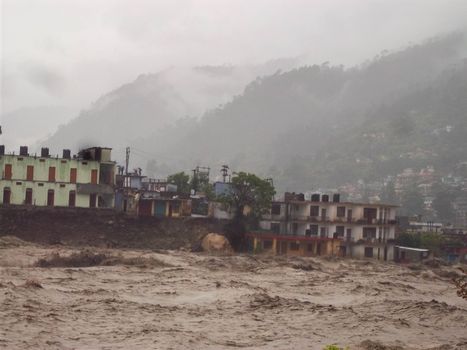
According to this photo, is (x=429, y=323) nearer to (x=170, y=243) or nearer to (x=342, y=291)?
(x=342, y=291)

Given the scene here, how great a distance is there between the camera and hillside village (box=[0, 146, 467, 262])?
2347 inches

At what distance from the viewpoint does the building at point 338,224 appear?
6556 cm

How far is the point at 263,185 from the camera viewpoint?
206ft

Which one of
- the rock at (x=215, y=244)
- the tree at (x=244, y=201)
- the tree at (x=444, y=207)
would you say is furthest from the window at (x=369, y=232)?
the tree at (x=444, y=207)

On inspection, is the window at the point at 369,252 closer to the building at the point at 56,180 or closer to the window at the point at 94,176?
the building at the point at 56,180

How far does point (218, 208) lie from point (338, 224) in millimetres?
12709

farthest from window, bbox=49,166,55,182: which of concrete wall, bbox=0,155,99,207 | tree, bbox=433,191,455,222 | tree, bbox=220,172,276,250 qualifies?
tree, bbox=433,191,455,222

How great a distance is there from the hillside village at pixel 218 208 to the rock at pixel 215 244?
3.00 metres

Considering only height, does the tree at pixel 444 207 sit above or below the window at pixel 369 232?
above

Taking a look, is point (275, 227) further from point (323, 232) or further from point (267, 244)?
point (267, 244)

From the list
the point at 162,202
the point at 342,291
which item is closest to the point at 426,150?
the point at 162,202

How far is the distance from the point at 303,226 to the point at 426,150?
11629 centimetres

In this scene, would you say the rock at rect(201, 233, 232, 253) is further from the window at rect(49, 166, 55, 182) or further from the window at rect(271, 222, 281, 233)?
the window at rect(49, 166, 55, 182)

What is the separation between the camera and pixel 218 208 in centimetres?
6462
